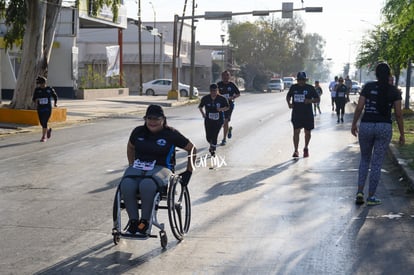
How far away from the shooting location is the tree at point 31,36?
21594 mm

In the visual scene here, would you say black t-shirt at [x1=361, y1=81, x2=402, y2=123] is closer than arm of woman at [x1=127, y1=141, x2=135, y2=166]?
No

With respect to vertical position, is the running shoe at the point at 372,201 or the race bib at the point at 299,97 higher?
the race bib at the point at 299,97

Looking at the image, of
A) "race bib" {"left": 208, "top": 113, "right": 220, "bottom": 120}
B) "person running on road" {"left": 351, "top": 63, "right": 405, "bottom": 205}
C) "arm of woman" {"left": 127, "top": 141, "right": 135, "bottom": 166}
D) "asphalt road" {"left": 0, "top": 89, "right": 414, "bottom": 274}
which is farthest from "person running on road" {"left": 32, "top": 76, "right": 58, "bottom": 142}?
"arm of woman" {"left": 127, "top": 141, "right": 135, "bottom": 166}

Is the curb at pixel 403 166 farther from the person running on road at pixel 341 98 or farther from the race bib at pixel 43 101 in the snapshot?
the person running on road at pixel 341 98

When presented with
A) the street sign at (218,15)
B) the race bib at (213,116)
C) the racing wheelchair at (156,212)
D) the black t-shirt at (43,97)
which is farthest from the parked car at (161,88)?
the racing wheelchair at (156,212)

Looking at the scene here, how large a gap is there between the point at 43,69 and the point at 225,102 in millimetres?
10535

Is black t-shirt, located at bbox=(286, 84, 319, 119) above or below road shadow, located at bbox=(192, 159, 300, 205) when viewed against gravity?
above

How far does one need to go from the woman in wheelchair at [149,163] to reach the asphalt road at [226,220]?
42 centimetres

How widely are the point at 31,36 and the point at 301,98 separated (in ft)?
37.0

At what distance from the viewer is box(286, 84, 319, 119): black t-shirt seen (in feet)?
44.5

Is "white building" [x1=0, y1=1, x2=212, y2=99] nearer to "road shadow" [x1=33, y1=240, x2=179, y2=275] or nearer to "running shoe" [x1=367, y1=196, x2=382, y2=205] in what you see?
"running shoe" [x1=367, y1=196, x2=382, y2=205]

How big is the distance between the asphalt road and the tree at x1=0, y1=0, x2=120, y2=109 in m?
8.17

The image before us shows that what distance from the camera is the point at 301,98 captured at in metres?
13.7

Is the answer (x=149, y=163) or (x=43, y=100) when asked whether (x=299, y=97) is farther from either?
(x=149, y=163)
